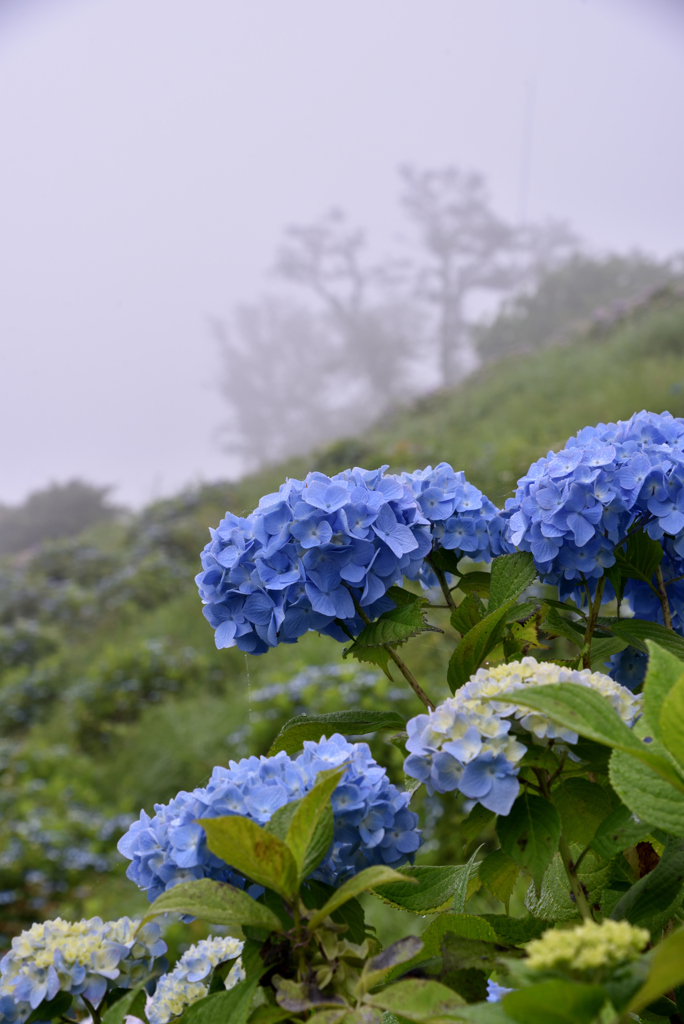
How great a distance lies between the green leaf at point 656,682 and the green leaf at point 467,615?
0.21 metres

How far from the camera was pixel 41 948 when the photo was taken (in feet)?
1.68

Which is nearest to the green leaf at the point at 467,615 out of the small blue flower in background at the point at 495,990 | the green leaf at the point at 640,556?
the green leaf at the point at 640,556

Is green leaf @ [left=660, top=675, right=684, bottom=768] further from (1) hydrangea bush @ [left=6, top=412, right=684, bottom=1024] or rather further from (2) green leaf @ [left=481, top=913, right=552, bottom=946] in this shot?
(2) green leaf @ [left=481, top=913, right=552, bottom=946]

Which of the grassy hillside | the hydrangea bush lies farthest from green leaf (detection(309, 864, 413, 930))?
the grassy hillside

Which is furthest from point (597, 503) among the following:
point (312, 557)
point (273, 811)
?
point (273, 811)

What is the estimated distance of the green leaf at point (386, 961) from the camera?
0.35 meters

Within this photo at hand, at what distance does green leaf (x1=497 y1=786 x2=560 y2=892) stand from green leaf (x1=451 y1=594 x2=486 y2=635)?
19 centimetres

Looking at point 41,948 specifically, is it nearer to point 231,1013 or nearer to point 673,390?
point 231,1013

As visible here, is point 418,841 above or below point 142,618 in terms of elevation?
below

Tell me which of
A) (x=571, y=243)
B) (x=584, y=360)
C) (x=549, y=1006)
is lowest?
(x=549, y=1006)

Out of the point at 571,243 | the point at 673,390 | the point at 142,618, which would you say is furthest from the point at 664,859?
the point at 571,243

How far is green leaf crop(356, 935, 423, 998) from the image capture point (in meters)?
0.35

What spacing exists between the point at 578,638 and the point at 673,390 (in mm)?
4657

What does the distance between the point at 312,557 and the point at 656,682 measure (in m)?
0.25
